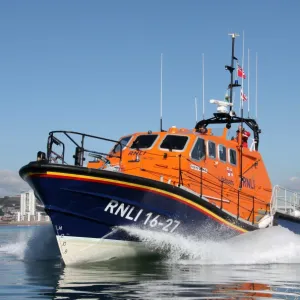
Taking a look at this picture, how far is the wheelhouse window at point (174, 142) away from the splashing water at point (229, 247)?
6.55ft

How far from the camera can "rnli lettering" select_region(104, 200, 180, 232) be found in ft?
31.2

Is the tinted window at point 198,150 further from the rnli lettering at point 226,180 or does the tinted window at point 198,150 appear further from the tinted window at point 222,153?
the rnli lettering at point 226,180

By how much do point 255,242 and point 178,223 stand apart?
6.43ft

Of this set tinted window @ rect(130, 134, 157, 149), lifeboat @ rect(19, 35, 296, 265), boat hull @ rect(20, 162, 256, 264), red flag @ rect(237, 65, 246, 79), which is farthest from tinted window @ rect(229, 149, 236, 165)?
red flag @ rect(237, 65, 246, 79)

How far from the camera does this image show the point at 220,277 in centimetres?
802

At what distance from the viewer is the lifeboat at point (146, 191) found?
9312 mm

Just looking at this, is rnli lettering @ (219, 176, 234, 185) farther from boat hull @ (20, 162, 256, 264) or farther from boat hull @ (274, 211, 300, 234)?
boat hull @ (20, 162, 256, 264)

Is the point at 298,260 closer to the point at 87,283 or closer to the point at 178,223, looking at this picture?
the point at 178,223

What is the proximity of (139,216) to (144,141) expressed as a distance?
234 cm

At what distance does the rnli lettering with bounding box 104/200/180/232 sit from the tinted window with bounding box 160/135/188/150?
181cm

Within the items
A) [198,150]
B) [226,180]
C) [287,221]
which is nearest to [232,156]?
[226,180]

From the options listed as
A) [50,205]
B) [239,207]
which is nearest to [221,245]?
[239,207]

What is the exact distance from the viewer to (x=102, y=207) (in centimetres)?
943

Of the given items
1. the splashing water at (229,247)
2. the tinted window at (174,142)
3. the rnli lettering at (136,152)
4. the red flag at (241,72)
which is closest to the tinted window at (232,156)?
the tinted window at (174,142)
